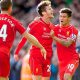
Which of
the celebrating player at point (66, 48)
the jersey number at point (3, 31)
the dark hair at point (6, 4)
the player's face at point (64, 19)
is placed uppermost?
the dark hair at point (6, 4)

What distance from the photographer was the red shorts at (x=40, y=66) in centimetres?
1494

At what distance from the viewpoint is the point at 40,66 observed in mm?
14961

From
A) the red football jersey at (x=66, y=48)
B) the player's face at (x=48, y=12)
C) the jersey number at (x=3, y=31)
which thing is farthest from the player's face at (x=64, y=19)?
the jersey number at (x=3, y=31)

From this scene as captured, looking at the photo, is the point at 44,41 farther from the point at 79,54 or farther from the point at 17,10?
the point at 17,10

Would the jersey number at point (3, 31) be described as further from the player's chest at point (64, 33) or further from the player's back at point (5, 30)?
the player's chest at point (64, 33)

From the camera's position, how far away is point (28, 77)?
17938mm

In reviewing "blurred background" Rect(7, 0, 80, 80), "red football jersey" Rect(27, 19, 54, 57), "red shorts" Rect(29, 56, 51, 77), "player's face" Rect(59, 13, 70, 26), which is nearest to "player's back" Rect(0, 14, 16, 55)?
"red football jersey" Rect(27, 19, 54, 57)

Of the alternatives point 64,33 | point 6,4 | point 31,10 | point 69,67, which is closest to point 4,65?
point 6,4

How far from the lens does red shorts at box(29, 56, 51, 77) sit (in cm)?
1494

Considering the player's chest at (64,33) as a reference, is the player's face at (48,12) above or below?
above

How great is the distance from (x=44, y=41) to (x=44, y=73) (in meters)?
0.74

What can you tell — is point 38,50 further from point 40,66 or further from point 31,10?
point 31,10

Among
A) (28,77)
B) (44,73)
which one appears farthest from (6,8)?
(28,77)

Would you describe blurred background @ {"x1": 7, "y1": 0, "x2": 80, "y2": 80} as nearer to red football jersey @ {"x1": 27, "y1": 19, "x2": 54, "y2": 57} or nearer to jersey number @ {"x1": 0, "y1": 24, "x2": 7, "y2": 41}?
red football jersey @ {"x1": 27, "y1": 19, "x2": 54, "y2": 57}
